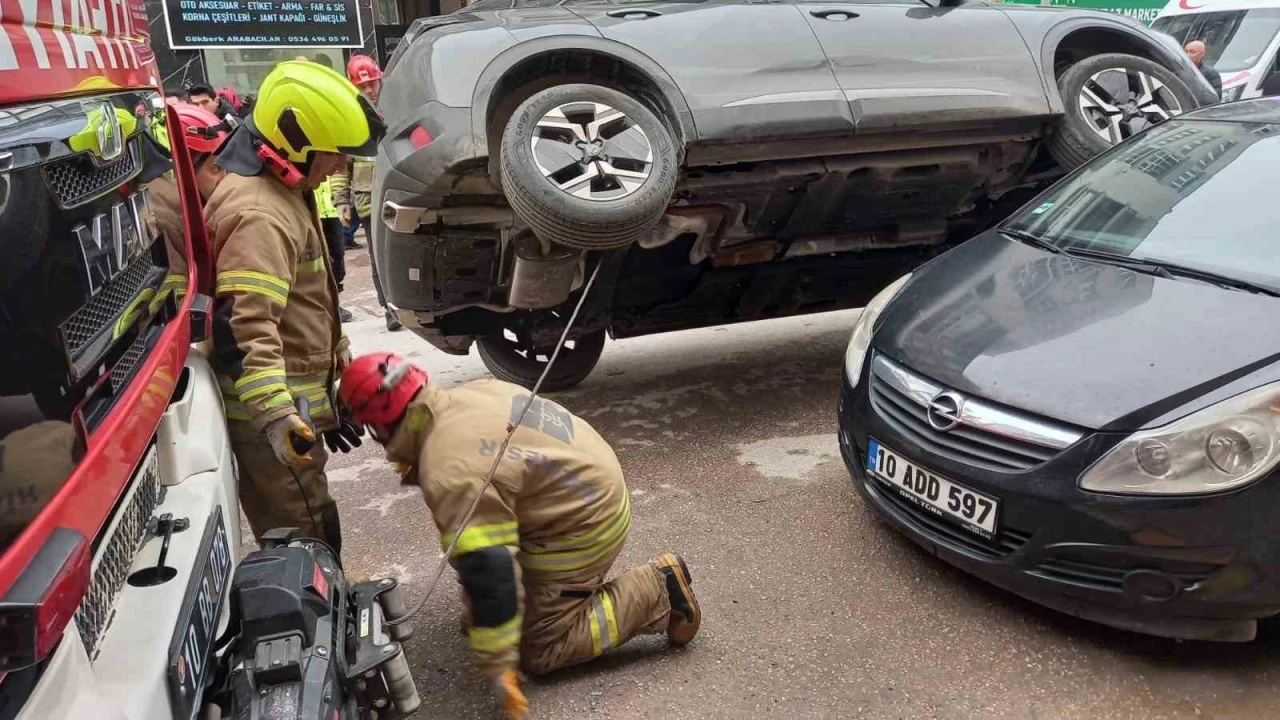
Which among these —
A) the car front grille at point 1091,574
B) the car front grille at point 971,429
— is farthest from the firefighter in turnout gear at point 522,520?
the car front grille at point 1091,574

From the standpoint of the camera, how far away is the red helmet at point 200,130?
3.34m

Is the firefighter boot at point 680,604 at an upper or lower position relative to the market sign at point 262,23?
lower

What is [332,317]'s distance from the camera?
2.81m

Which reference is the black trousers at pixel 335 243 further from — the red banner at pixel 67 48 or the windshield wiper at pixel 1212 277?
the windshield wiper at pixel 1212 277

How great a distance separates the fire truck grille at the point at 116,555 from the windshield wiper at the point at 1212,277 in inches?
106

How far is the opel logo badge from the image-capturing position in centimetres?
256

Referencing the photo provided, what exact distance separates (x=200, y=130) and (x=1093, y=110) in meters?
3.64

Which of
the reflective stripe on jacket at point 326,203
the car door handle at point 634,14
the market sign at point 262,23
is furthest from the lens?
the market sign at point 262,23

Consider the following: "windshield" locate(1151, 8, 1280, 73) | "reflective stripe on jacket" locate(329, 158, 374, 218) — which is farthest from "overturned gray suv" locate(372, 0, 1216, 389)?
"windshield" locate(1151, 8, 1280, 73)

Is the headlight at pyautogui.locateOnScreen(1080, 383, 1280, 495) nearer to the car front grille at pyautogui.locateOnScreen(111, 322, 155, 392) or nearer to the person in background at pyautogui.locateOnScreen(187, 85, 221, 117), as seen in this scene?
the car front grille at pyautogui.locateOnScreen(111, 322, 155, 392)

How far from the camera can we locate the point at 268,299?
94.6 inches

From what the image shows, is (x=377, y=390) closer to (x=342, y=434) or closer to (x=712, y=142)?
(x=342, y=434)

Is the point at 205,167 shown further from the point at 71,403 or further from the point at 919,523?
the point at 919,523

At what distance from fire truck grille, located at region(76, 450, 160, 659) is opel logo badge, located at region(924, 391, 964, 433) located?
193 cm
